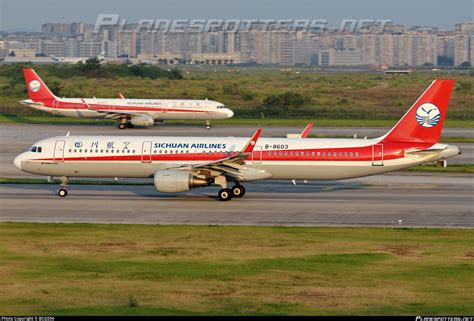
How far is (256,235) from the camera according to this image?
38531mm

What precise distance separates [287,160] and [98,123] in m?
54.3

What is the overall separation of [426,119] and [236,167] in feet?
33.5

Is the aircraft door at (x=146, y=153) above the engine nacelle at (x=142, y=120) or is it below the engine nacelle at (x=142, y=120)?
above

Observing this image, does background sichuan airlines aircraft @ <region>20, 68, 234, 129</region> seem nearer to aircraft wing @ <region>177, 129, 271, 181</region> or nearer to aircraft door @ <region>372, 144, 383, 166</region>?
aircraft wing @ <region>177, 129, 271, 181</region>

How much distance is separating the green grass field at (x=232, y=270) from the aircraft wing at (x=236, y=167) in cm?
810

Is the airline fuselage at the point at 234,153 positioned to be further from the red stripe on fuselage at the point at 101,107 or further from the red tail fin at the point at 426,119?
the red stripe on fuselage at the point at 101,107

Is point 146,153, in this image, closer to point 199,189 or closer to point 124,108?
point 199,189

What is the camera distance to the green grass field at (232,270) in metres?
26.0

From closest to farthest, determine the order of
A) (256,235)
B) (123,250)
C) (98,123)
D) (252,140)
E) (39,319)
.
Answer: (39,319)
(123,250)
(256,235)
(252,140)
(98,123)

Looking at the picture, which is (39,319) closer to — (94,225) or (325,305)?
(325,305)

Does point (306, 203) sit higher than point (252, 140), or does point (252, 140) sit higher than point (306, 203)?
point (252, 140)

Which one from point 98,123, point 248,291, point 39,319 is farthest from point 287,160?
point 98,123

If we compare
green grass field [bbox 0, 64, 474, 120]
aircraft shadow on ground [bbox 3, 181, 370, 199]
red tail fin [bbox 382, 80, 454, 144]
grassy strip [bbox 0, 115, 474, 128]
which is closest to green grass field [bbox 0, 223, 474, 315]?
red tail fin [bbox 382, 80, 454, 144]

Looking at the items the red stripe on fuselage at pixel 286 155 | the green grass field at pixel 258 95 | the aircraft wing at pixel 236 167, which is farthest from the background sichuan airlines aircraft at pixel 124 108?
the aircraft wing at pixel 236 167
